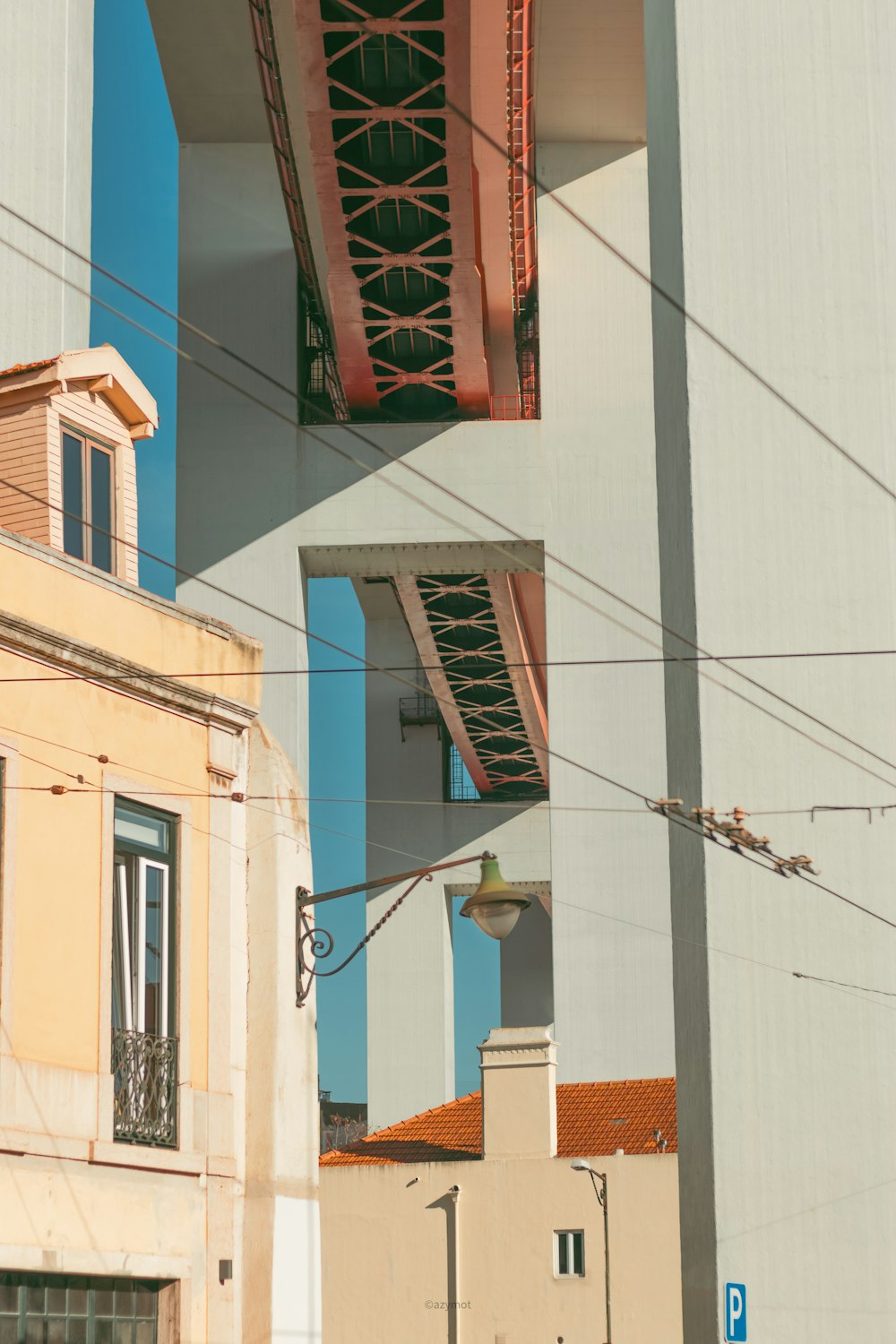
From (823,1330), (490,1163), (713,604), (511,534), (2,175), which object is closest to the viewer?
(823,1330)

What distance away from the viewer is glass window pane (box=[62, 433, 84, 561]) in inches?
728

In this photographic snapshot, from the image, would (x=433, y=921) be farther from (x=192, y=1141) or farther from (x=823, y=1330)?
(x=192, y=1141)

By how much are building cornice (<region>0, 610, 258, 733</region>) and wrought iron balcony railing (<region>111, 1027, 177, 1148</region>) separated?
2.60m

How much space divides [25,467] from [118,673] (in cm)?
339

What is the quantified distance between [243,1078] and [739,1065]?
10.5 m

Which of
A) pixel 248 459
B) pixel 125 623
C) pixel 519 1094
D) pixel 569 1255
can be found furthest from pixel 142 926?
pixel 248 459

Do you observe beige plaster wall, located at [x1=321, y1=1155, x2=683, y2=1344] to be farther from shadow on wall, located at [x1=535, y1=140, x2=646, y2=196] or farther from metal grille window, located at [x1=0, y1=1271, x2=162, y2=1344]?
metal grille window, located at [x1=0, y1=1271, x2=162, y2=1344]

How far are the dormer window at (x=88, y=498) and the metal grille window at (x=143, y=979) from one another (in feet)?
Answer: 10.4

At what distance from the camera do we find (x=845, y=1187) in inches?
994

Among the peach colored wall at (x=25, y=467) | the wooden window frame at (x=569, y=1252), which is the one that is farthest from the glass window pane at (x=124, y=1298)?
the wooden window frame at (x=569, y=1252)

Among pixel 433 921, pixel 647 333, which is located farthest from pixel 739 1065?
pixel 433 921

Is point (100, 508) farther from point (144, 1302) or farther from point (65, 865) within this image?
point (144, 1302)

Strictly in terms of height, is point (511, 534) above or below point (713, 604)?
above

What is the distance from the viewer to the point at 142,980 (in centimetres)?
1598
